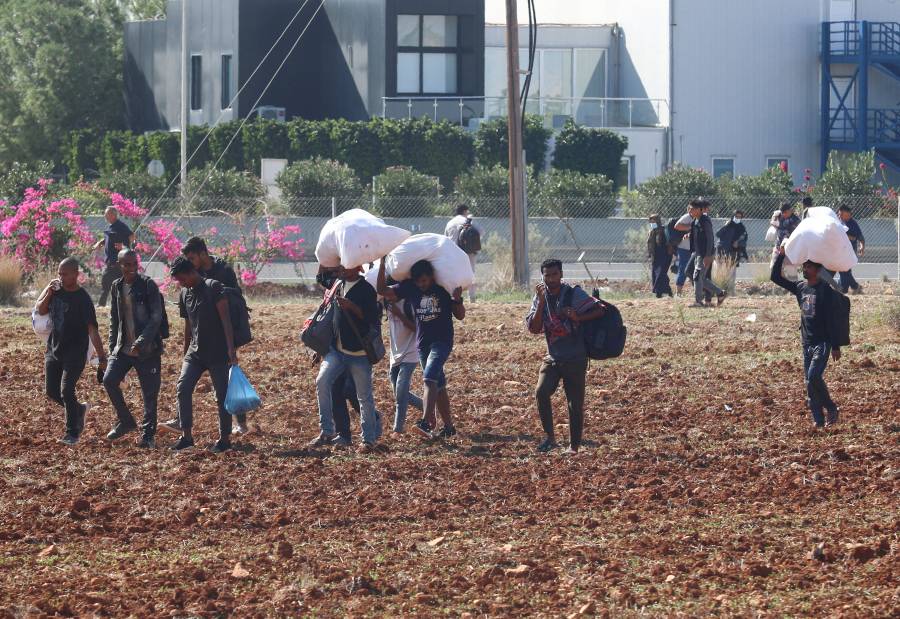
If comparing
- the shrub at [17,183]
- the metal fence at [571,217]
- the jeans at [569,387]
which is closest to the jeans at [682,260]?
the metal fence at [571,217]

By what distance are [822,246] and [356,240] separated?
3485 millimetres

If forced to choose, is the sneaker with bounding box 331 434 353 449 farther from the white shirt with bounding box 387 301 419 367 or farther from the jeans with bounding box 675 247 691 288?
the jeans with bounding box 675 247 691 288

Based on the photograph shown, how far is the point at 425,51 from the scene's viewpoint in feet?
144

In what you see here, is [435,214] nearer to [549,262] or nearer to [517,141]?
[517,141]

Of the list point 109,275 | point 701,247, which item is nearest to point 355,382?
point 701,247

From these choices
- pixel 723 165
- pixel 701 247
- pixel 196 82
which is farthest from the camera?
pixel 196 82

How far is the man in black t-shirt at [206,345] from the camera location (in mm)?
10453

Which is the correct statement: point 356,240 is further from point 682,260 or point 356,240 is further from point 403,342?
point 682,260

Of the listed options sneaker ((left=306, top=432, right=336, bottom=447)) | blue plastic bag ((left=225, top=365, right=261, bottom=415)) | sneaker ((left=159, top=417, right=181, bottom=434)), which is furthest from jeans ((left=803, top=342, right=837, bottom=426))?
sneaker ((left=159, top=417, right=181, bottom=434))

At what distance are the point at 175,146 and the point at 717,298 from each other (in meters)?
26.2

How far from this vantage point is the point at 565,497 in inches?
354

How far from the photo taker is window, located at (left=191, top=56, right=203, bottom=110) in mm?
45938

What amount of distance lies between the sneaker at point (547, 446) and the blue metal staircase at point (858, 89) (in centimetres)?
3577

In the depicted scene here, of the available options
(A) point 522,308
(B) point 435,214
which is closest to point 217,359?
(A) point 522,308
